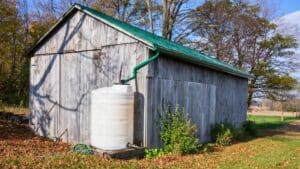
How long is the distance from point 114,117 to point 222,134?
5.39 meters

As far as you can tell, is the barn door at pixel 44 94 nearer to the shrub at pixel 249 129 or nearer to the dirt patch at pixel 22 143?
the dirt patch at pixel 22 143

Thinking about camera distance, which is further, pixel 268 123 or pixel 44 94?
pixel 268 123

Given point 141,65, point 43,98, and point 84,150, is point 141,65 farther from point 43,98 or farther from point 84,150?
point 43,98

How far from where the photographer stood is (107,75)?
400 inches

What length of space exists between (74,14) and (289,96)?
2359 cm

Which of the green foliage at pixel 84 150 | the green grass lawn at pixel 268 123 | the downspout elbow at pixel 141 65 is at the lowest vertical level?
the green grass lawn at pixel 268 123

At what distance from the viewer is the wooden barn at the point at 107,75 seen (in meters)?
9.41

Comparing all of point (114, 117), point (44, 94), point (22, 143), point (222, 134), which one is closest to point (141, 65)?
point (114, 117)

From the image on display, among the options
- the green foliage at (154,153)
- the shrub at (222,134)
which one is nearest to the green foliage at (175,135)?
the green foliage at (154,153)

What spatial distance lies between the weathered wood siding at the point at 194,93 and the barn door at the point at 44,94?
3.95 meters

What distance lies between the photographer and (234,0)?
2831cm

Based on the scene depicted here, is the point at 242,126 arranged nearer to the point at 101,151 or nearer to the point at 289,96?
the point at 101,151

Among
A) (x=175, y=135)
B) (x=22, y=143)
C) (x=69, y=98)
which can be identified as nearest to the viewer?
(x=175, y=135)

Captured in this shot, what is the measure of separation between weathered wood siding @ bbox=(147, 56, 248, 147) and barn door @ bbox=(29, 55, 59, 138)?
3.95 metres
